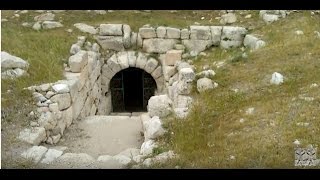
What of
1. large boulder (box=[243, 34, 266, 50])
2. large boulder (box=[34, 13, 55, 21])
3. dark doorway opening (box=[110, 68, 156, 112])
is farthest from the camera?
dark doorway opening (box=[110, 68, 156, 112])

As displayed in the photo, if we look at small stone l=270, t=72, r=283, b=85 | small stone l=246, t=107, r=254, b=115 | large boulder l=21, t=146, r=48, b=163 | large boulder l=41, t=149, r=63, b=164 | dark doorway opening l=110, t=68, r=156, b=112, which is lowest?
dark doorway opening l=110, t=68, r=156, b=112

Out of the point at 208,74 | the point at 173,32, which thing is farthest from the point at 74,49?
the point at 208,74

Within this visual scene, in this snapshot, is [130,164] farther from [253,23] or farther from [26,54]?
[253,23]

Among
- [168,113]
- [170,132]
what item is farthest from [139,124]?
[170,132]

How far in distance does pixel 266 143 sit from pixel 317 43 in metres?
4.64

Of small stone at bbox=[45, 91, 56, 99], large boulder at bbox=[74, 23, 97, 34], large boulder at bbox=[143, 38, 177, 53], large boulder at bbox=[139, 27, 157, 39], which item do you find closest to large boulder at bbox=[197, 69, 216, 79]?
small stone at bbox=[45, 91, 56, 99]

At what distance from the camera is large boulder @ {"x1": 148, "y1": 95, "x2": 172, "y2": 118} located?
7.99 meters

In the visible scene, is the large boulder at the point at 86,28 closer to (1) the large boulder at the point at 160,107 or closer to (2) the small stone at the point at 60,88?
(2) the small stone at the point at 60,88

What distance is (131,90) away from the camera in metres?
14.6

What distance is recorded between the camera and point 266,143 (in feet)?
20.5

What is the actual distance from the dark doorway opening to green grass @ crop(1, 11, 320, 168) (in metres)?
1.71

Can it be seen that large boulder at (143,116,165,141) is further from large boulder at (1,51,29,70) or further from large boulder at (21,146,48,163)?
large boulder at (1,51,29,70)

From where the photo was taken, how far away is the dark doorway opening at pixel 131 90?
1370cm

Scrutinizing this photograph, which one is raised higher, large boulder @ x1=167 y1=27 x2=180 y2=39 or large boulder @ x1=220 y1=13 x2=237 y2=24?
large boulder @ x1=220 y1=13 x2=237 y2=24
